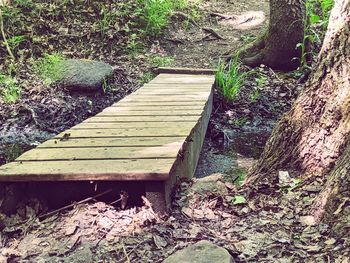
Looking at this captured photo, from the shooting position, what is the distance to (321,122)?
8.75 feet

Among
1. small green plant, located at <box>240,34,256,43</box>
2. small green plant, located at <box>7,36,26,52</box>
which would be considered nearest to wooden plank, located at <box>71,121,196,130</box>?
small green plant, located at <box>7,36,26,52</box>

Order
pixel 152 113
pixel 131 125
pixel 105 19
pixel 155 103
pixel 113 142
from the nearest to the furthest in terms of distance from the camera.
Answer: pixel 113 142 < pixel 131 125 < pixel 152 113 < pixel 155 103 < pixel 105 19

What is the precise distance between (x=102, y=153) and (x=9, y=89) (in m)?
4.70

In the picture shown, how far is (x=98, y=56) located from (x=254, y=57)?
2.72m

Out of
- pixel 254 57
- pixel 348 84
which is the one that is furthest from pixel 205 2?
pixel 348 84

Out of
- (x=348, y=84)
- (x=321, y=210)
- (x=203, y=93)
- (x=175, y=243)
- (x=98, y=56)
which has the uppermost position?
(x=348, y=84)

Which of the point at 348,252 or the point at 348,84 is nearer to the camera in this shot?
the point at 348,252

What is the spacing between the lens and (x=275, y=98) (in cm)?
688

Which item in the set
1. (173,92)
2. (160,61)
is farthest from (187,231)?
(160,61)

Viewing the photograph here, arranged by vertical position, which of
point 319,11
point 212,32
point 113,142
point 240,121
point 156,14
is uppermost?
point 319,11

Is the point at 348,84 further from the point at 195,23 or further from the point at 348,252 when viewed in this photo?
the point at 195,23

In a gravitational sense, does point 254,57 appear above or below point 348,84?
below

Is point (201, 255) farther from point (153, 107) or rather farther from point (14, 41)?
point (14, 41)

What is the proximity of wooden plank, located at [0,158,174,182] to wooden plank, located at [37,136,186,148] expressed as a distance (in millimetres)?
415
